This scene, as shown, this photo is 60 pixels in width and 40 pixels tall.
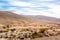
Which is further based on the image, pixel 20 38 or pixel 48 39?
pixel 48 39

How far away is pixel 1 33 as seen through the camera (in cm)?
2994

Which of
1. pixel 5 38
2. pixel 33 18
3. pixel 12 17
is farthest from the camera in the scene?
pixel 12 17

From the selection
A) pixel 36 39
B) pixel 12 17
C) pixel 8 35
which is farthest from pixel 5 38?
pixel 12 17

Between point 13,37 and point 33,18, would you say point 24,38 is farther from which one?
point 33,18

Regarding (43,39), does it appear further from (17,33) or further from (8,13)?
(8,13)

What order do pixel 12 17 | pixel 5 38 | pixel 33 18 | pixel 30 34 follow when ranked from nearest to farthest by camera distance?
pixel 5 38
pixel 30 34
pixel 33 18
pixel 12 17

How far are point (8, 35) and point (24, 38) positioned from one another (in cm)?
199

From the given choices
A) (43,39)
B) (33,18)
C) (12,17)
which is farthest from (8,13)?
(43,39)

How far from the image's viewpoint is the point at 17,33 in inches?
1157

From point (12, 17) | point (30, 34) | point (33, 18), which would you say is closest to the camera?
point (30, 34)

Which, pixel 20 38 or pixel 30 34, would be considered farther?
pixel 30 34

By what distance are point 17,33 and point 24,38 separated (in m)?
1.09

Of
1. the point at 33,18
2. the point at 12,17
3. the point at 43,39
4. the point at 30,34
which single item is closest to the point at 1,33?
the point at 30,34

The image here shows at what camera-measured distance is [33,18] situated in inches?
2432
